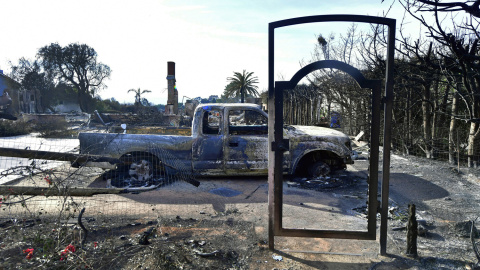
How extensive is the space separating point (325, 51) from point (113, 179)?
13841mm

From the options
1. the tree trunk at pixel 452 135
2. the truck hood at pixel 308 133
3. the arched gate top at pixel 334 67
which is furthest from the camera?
the tree trunk at pixel 452 135

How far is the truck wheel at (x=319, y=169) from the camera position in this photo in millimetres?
7137

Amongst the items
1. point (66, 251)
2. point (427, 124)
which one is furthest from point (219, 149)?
point (427, 124)

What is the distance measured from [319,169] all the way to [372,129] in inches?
147

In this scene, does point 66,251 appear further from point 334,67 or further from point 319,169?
point 319,169

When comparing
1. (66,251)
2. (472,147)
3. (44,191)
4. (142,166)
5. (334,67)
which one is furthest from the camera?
(472,147)

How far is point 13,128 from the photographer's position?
16641mm

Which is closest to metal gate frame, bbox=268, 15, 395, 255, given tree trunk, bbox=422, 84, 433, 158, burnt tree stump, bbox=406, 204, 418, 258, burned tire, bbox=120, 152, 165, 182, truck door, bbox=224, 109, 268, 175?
burnt tree stump, bbox=406, 204, 418, 258

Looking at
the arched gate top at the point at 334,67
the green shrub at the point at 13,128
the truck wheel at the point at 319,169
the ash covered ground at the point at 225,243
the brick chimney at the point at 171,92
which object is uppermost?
the brick chimney at the point at 171,92

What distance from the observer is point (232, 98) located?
3566 centimetres

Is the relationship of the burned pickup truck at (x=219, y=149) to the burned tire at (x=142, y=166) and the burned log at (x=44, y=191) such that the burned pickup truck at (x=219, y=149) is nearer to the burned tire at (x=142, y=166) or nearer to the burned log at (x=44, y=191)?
the burned tire at (x=142, y=166)

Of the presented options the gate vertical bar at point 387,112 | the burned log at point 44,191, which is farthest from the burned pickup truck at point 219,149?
the gate vertical bar at point 387,112

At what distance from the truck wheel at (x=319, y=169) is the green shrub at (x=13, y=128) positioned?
51.7 ft

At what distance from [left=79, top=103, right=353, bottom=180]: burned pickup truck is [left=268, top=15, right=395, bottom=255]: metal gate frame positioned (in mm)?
3288
